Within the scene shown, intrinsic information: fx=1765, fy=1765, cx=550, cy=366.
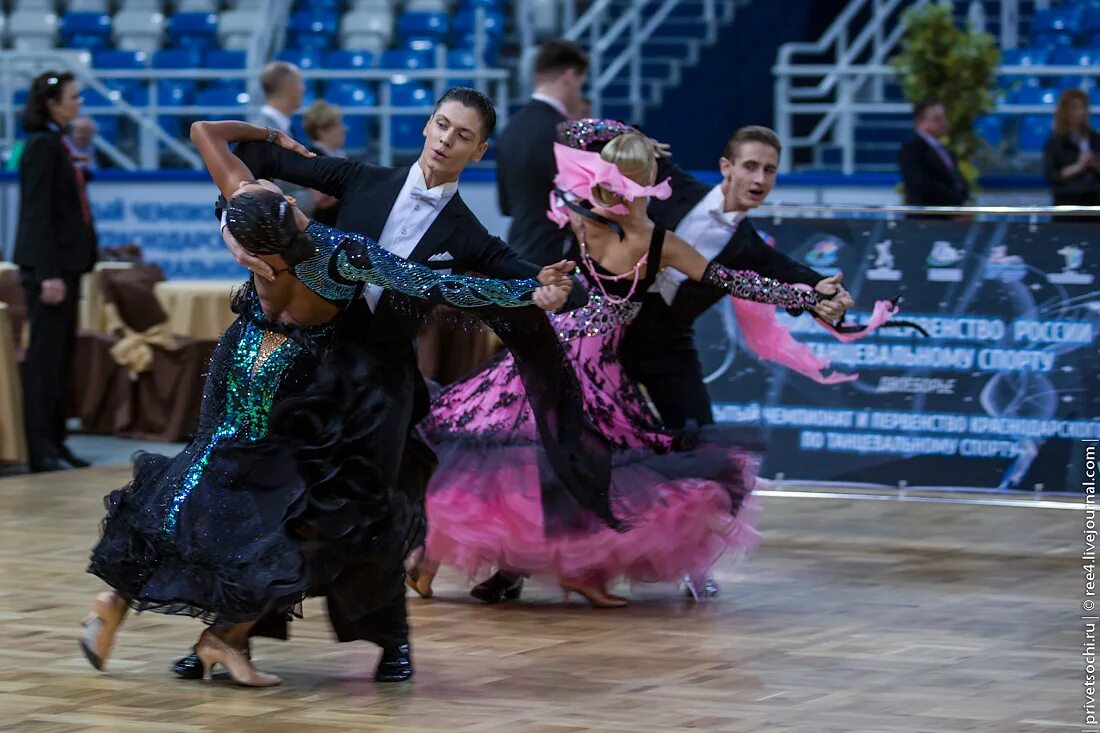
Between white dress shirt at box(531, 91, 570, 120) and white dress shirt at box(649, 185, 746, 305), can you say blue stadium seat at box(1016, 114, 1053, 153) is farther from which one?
white dress shirt at box(649, 185, 746, 305)

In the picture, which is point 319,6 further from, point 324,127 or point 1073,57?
point 324,127

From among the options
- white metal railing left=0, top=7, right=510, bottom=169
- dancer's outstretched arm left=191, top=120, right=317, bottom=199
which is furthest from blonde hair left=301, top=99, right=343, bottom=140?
dancer's outstretched arm left=191, top=120, right=317, bottom=199

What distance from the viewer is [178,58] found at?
53.6ft

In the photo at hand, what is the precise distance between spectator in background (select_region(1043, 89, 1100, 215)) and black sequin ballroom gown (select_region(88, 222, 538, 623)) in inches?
332

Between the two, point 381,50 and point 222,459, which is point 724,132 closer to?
point 381,50

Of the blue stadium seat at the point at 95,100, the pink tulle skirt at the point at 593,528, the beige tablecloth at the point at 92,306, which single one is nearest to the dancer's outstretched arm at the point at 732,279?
the pink tulle skirt at the point at 593,528

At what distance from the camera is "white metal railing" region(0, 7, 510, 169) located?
13.9 metres

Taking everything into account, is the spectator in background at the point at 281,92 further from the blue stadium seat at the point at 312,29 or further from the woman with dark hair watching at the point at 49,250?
the blue stadium seat at the point at 312,29

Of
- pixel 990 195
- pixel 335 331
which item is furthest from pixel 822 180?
pixel 335 331

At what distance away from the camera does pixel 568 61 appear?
8.10 meters

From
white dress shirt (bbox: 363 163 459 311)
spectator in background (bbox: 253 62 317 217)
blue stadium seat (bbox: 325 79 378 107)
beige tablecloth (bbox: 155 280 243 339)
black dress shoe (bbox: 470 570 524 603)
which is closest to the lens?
white dress shirt (bbox: 363 163 459 311)

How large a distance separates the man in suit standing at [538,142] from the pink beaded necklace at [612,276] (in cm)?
206

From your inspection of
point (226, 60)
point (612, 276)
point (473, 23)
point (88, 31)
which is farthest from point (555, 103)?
point (88, 31)

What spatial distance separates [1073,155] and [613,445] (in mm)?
7506
